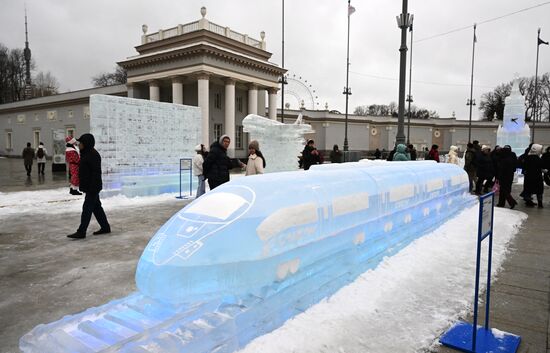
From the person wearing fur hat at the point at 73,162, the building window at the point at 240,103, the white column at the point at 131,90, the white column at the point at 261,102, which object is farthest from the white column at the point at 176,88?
the person wearing fur hat at the point at 73,162

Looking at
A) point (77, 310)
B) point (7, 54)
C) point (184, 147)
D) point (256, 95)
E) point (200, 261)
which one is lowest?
point (77, 310)

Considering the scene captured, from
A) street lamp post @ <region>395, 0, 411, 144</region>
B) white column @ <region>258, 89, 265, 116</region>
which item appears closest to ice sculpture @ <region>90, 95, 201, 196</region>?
street lamp post @ <region>395, 0, 411, 144</region>

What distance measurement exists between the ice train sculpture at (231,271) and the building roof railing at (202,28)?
27.8 m

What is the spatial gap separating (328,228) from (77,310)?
266 cm

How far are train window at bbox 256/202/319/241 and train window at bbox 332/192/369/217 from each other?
41cm

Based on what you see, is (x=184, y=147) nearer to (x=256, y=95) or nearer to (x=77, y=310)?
(x=77, y=310)

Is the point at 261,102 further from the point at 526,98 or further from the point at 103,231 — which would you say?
the point at 526,98

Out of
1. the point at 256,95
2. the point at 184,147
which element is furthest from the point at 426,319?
the point at 256,95

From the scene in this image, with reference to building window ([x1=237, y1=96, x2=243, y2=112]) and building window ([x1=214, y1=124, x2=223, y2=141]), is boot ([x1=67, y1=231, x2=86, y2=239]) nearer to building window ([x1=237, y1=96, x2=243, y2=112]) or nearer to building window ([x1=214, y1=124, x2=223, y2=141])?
building window ([x1=214, y1=124, x2=223, y2=141])

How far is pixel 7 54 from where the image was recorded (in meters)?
59.8

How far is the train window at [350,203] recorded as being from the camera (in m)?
4.21

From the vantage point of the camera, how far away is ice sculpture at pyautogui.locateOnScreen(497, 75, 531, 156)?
25.6m

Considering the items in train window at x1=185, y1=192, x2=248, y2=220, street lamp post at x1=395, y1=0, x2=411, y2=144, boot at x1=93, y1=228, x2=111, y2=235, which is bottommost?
Answer: boot at x1=93, y1=228, x2=111, y2=235

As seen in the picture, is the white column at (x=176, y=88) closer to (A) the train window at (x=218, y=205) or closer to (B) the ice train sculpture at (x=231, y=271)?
(B) the ice train sculpture at (x=231, y=271)
